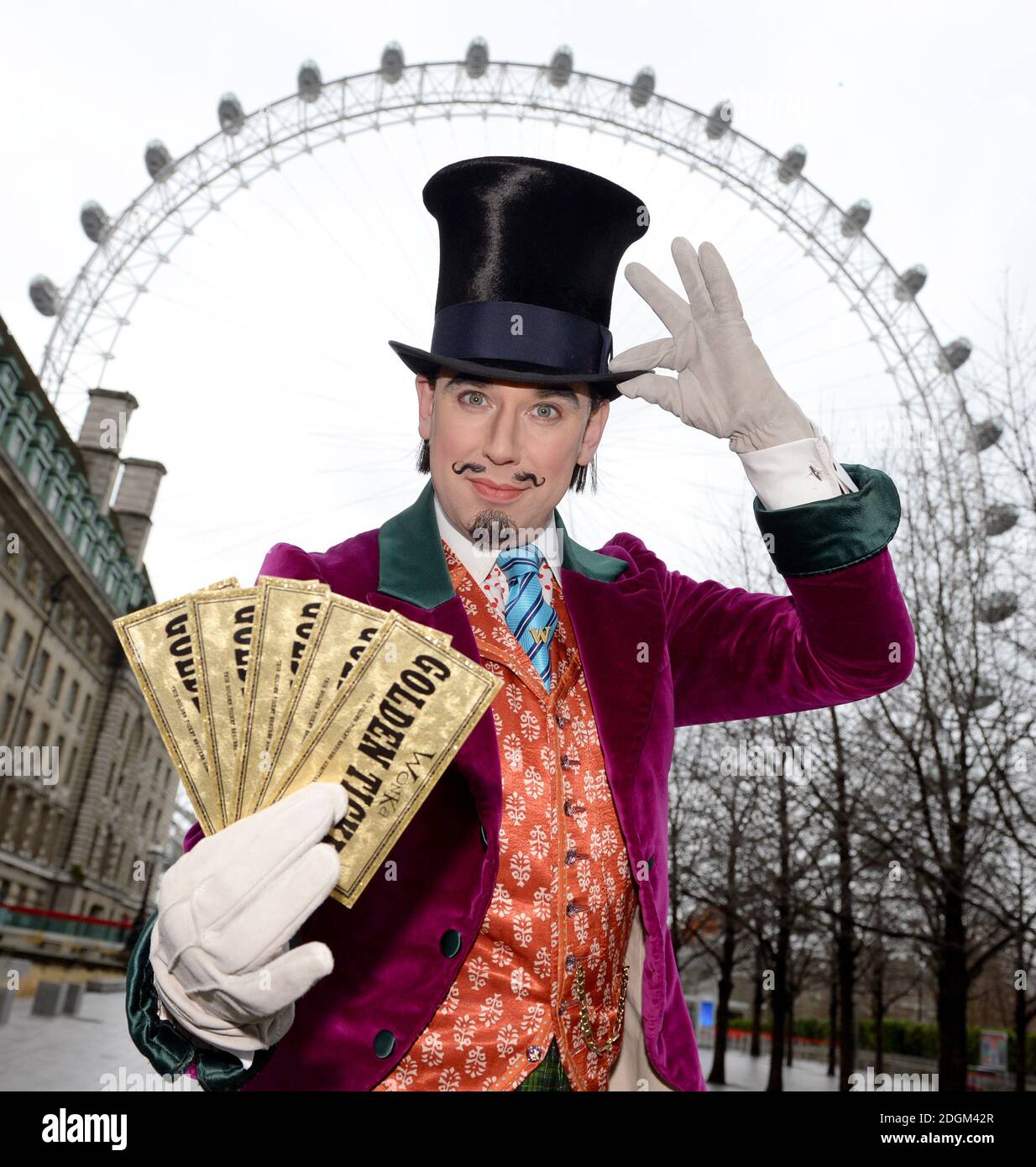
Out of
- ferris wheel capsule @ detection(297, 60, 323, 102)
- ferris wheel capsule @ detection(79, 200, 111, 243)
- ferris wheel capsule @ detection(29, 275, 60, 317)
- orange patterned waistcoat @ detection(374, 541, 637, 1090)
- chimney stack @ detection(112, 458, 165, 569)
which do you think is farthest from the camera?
chimney stack @ detection(112, 458, 165, 569)

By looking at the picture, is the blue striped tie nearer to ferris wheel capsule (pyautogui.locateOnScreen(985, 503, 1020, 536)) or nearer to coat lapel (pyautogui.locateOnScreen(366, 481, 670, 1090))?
coat lapel (pyautogui.locateOnScreen(366, 481, 670, 1090))

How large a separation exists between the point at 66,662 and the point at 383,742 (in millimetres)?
48390

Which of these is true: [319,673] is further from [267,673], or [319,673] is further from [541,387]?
[541,387]

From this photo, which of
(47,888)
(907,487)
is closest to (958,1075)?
(907,487)

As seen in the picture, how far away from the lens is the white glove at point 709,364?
2.40 metres

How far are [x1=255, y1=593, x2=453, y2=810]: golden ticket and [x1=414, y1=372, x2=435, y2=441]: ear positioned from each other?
0.96 metres

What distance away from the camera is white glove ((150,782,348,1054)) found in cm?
169

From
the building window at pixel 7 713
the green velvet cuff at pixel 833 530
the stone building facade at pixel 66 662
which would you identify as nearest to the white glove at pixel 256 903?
the green velvet cuff at pixel 833 530

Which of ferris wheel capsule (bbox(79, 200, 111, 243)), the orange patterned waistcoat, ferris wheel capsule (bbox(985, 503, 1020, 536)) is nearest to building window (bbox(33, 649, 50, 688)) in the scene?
ferris wheel capsule (bbox(79, 200, 111, 243))

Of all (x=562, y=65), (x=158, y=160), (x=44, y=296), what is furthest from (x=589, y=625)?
(x=44, y=296)

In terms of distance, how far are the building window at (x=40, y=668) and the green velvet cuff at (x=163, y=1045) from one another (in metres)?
43.6

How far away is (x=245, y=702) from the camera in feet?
5.95
